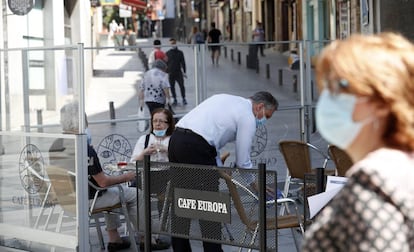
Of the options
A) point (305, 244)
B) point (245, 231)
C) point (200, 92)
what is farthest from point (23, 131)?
point (305, 244)

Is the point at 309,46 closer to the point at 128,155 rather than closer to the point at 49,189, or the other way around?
the point at 128,155

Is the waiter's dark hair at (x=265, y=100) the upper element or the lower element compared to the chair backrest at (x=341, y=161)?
upper

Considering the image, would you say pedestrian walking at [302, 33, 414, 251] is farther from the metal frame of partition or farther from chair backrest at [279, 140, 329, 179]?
chair backrest at [279, 140, 329, 179]

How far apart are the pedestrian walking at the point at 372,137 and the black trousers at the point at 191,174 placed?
A: 11.1ft

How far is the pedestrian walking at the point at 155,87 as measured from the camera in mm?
13406

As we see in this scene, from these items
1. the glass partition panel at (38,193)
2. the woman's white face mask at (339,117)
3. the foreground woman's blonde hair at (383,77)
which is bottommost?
the glass partition panel at (38,193)

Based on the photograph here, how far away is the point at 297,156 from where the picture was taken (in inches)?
350

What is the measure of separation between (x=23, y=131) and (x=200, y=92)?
11.5 ft

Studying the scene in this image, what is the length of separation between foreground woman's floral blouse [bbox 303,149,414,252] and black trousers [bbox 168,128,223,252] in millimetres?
3382

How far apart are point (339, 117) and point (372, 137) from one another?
0.11m

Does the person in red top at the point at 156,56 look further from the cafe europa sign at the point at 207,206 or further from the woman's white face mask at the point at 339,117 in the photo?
the woman's white face mask at the point at 339,117

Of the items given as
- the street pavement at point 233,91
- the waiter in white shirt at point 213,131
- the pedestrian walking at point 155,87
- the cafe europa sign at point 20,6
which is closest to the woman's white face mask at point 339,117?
the waiter in white shirt at point 213,131

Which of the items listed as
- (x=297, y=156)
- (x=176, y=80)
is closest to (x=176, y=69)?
(x=176, y=80)

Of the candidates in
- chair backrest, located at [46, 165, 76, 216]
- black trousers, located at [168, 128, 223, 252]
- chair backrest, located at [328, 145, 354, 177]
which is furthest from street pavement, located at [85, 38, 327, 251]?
black trousers, located at [168, 128, 223, 252]
